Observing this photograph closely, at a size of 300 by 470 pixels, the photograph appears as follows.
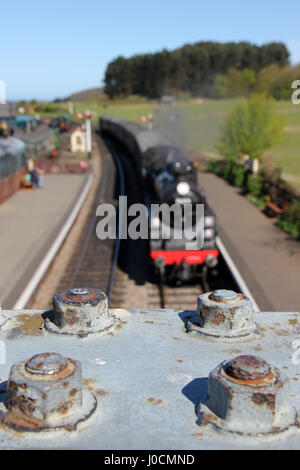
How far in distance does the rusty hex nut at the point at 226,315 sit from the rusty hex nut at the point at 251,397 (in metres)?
1.18

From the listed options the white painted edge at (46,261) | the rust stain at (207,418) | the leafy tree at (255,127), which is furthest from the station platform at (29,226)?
the leafy tree at (255,127)

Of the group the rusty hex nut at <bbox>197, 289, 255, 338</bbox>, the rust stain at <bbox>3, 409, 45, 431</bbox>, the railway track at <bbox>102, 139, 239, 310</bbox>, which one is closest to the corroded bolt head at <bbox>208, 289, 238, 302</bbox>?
the rusty hex nut at <bbox>197, 289, 255, 338</bbox>

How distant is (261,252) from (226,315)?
1228 centimetres

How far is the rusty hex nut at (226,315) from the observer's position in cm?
416

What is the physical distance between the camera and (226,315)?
164 inches

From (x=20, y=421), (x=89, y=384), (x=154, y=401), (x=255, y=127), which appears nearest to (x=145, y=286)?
(x=89, y=384)

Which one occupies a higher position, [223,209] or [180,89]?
[180,89]

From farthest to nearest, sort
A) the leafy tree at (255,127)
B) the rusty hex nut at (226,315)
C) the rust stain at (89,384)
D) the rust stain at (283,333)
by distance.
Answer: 1. the leafy tree at (255,127)
2. the rust stain at (283,333)
3. the rusty hex nut at (226,315)
4. the rust stain at (89,384)

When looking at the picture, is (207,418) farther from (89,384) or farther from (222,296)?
(222,296)

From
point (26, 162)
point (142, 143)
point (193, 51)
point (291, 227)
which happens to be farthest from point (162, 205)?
point (193, 51)

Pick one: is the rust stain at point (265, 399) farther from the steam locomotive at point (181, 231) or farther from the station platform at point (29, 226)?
the steam locomotive at point (181, 231)
